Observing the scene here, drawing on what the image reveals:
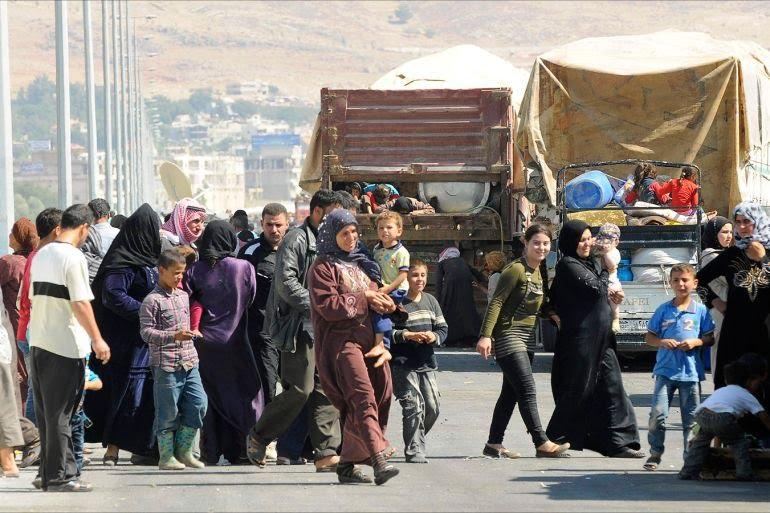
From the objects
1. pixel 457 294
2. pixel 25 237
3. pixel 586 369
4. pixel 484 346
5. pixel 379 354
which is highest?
pixel 25 237

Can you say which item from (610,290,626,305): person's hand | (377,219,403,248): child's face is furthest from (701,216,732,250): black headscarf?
(377,219,403,248): child's face

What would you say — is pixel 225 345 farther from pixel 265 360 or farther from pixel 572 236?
pixel 572 236

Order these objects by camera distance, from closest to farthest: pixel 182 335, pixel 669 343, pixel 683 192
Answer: pixel 182 335 → pixel 669 343 → pixel 683 192

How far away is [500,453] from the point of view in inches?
455

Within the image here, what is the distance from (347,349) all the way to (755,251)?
7.80ft

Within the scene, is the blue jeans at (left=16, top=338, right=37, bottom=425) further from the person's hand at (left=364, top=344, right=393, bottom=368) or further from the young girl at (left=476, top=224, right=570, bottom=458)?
the young girl at (left=476, top=224, right=570, bottom=458)

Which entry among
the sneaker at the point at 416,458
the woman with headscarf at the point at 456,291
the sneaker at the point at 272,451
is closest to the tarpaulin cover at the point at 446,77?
the woman with headscarf at the point at 456,291

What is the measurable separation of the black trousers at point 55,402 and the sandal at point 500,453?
3.04 metres

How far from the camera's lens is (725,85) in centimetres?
1961

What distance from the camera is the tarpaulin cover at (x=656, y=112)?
64.2 feet

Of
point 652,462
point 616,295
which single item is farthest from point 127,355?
point 652,462

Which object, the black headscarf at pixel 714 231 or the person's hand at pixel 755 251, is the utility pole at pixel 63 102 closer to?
the black headscarf at pixel 714 231

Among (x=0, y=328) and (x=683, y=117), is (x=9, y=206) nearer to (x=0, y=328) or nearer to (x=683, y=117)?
(x=683, y=117)

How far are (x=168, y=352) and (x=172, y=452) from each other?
633 millimetres
